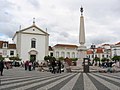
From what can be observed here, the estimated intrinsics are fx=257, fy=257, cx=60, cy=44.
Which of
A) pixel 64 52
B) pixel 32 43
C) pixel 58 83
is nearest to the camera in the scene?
pixel 58 83

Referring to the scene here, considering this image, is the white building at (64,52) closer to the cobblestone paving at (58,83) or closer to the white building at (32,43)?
the white building at (32,43)

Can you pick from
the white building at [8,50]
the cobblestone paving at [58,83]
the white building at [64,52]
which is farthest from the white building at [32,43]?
the cobblestone paving at [58,83]

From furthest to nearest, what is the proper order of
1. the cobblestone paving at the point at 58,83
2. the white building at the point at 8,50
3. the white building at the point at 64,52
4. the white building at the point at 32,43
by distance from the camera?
the white building at the point at 64,52 → the white building at the point at 8,50 → the white building at the point at 32,43 → the cobblestone paving at the point at 58,83

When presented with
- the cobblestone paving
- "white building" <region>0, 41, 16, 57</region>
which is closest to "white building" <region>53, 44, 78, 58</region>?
"white building" <region>0, 41, 16, 57</region>

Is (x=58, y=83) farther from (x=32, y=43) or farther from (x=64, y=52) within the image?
(x=64, y=52)

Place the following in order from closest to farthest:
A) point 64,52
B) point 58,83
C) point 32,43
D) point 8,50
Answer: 1. point 58,83
2. point 8,50
3. point 32,43
4. point 64,52

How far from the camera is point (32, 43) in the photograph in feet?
289

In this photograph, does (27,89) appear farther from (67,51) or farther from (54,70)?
(67,51)

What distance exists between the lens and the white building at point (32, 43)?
8550cm

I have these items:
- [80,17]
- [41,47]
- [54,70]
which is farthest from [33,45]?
[54,70]

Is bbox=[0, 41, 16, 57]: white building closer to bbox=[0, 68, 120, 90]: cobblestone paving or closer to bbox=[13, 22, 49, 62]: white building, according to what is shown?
bbox=[13, 22, 49, 62]: white building

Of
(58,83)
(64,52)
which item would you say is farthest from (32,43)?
(58,83)

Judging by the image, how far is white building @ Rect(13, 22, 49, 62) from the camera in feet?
281

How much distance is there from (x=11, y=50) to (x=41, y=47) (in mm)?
10273
